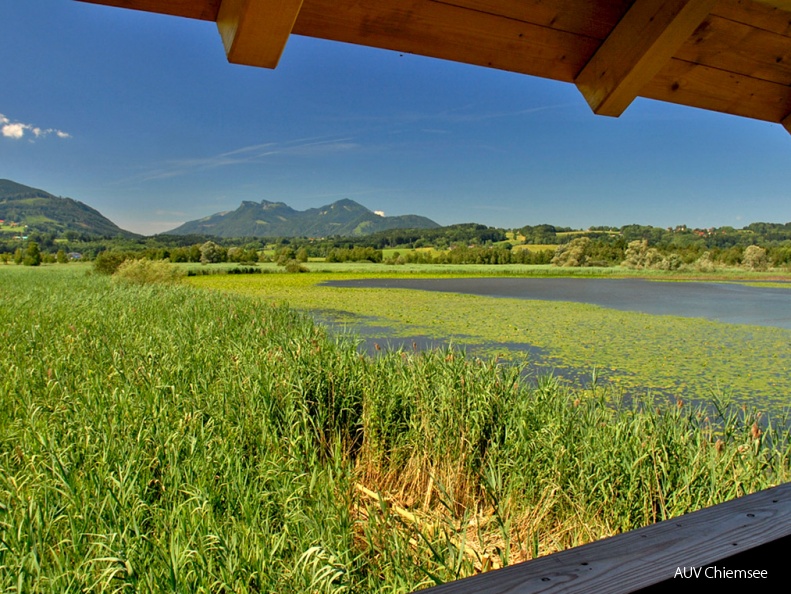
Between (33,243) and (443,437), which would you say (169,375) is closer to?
(443,437)

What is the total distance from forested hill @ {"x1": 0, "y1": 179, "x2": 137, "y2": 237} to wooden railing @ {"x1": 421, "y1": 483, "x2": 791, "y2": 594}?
1440 inches

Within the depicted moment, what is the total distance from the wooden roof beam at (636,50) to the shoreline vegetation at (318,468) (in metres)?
0.92

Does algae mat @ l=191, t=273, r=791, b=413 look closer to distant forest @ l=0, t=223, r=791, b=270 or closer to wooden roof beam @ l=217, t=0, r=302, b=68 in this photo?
wooden roof beam @ l=217, t=0, r=302, b=68

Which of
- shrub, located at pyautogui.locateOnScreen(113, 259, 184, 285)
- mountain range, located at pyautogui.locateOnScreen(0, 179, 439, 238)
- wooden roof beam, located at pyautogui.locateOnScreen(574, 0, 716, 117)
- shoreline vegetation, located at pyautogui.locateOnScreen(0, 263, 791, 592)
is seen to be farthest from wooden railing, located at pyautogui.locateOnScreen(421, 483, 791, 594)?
mountain range, located at pyautogui.locateOnScreen(0, 179, 439, 238)

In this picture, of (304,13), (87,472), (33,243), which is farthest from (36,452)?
(33,243)

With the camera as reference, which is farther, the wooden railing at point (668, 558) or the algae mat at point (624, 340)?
the algae mat at point (624, 340)

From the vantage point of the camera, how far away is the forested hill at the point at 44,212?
33875 millimetres

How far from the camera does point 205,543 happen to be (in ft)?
3.87

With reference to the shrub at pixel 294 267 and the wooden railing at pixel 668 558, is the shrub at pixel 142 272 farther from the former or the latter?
the wooden railing at pixel 668 558

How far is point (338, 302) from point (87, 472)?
989cm

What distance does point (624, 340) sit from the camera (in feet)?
21.9

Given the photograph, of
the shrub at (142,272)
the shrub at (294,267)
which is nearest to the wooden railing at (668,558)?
the shrub at (142,272)

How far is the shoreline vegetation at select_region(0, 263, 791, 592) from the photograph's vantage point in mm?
1141

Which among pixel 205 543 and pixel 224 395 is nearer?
pixel 205 543
